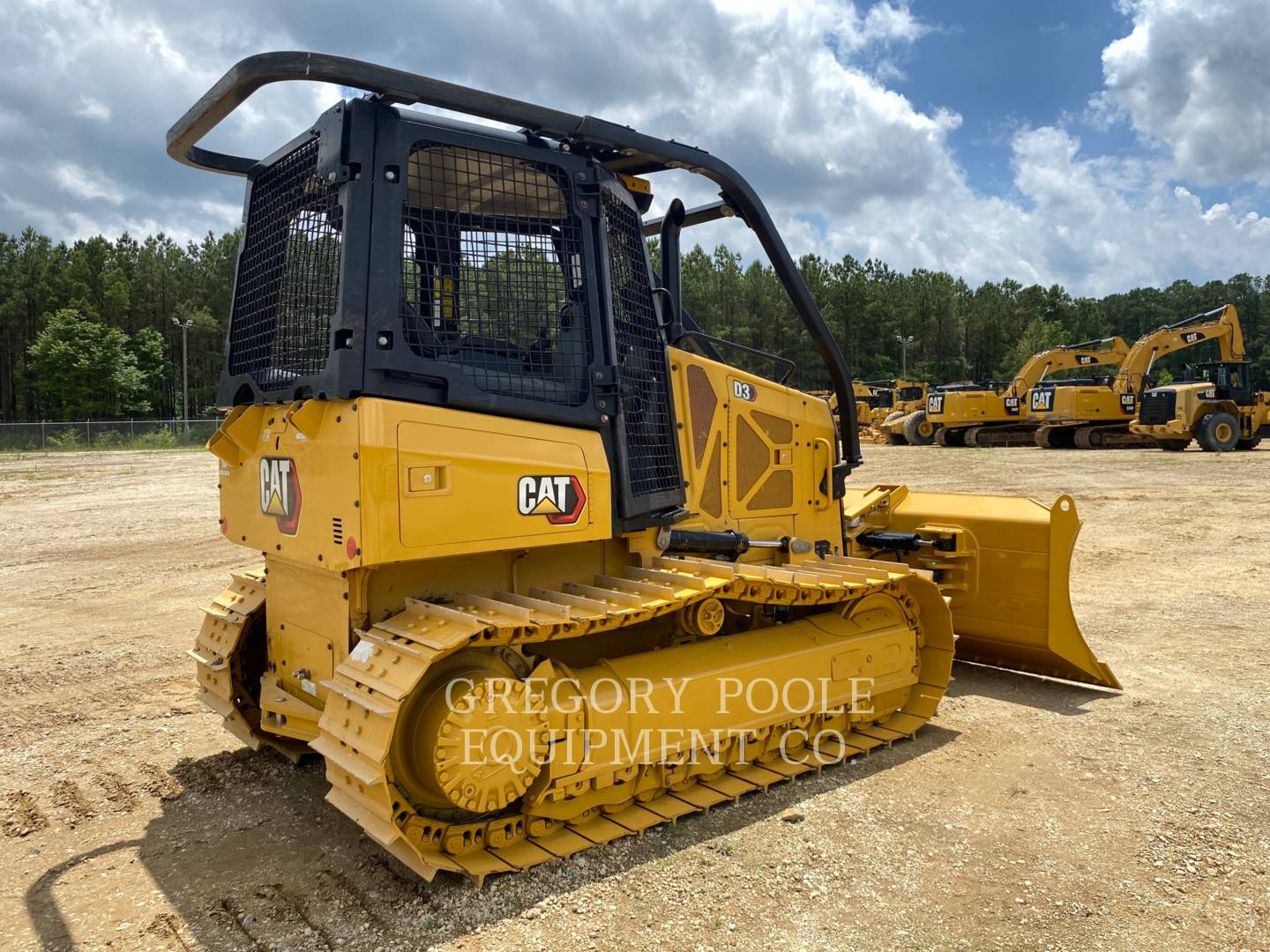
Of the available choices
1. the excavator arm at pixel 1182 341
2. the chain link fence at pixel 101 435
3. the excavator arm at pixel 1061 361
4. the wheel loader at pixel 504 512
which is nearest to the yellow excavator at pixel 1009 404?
the excavator arm at pixel 1061 361

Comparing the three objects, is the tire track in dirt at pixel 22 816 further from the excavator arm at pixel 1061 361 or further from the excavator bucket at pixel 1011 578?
the excavator arm at pixel 1061 361

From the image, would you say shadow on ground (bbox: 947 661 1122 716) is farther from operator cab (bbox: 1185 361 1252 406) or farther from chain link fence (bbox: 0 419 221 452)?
chain link fence (bbox: 0 419 221 452)

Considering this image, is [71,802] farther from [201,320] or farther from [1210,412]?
[201,320]

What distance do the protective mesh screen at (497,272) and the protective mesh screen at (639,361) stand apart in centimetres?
28

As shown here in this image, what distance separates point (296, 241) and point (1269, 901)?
4849 millimetres

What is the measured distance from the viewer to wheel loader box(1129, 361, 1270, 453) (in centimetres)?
2739

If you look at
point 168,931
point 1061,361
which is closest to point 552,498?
point 168,931

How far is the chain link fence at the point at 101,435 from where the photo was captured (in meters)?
35.4

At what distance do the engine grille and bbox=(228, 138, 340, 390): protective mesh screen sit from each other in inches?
1144

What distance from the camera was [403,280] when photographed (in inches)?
147

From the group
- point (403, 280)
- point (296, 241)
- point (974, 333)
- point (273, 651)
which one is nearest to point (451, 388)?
point (403, 280)

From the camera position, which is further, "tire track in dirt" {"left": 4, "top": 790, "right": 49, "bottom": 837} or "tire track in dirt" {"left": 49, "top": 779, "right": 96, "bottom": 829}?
"tire track in dirt" {"left": 49, "top": 779, "right": 96, "bottom": 829}

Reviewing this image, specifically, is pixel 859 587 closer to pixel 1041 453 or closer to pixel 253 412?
pixel 253 412

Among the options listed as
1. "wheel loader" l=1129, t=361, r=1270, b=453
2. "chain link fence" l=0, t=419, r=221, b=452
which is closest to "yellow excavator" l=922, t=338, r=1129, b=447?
"wheel loader" l=1129, t=361, r=1270, b=453
